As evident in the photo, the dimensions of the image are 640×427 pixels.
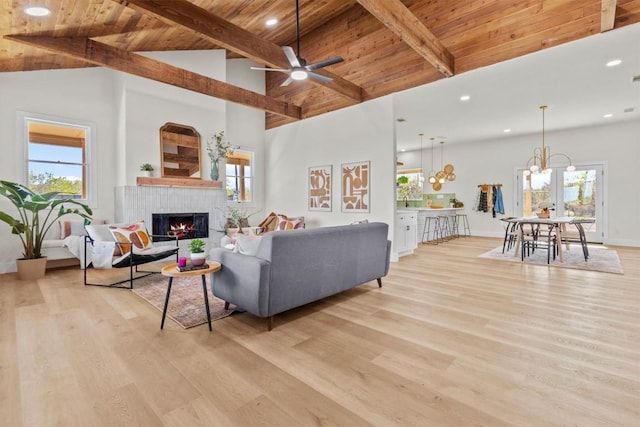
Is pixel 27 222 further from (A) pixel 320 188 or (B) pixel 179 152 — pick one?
(A) pixel 320 188

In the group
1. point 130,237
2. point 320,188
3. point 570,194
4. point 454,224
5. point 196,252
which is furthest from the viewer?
point 454,224

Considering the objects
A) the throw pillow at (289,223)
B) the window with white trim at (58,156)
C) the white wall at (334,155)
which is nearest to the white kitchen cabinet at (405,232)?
the white wall at (334,155)

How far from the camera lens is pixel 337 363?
2066 millimetres

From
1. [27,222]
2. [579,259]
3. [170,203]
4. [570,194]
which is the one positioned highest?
[570,194]

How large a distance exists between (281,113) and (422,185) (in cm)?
615

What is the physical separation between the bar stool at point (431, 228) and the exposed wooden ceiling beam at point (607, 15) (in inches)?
212

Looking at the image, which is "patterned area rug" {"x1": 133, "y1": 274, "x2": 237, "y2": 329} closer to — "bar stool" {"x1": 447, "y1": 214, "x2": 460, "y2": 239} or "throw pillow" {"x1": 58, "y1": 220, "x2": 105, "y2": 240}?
"throw pillow" {"x1": 58, "y1": 220, "x2": 105, "y2": 240}

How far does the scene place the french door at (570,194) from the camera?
759 centimetres

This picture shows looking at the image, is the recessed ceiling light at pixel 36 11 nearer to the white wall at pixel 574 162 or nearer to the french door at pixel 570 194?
the french door at pixel 570 194

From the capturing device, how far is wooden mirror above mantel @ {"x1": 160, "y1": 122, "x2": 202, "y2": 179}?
19.4 ft

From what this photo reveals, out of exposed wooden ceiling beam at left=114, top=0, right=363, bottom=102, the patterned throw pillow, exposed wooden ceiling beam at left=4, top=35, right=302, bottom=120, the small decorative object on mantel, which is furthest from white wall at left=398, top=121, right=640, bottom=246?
the patterned throw pillow

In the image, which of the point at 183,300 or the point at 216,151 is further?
the point at 216,151

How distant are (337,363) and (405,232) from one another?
4406mm

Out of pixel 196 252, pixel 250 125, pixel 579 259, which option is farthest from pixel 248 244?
pixel 579 259
